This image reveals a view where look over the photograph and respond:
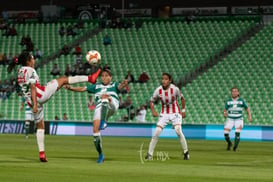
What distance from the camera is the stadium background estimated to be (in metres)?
45.0

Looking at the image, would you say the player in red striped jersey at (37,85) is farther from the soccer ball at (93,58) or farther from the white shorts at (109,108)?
the soccer ball at (93,58)

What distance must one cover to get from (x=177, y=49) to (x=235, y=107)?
73.3ft

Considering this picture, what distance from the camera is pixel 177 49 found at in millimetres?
50812

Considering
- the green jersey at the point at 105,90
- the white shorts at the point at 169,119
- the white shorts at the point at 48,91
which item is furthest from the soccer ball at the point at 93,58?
the white shorts at the point at 169,119

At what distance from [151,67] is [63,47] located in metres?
7.45

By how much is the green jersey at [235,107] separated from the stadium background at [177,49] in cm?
1019

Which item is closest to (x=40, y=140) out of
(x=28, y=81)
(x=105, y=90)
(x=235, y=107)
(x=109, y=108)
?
(x=28, y=81)

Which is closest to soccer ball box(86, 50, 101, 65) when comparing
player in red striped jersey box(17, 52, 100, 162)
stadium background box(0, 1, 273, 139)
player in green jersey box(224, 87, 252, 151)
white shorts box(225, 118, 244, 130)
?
player in red striped jersey box(17, 52, 100, 162)

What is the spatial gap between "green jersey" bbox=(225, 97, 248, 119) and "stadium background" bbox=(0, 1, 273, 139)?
33.4 feet

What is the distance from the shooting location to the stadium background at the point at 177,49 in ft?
148

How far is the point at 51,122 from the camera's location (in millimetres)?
43062

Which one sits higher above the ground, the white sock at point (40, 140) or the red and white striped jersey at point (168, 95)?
the red and white striped jersey at point (168, 95)

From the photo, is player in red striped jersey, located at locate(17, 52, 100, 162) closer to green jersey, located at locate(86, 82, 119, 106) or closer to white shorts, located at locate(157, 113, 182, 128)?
green jersey, located at locate(86, 82, 119, 106)

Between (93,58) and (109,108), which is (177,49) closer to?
(93,58)
